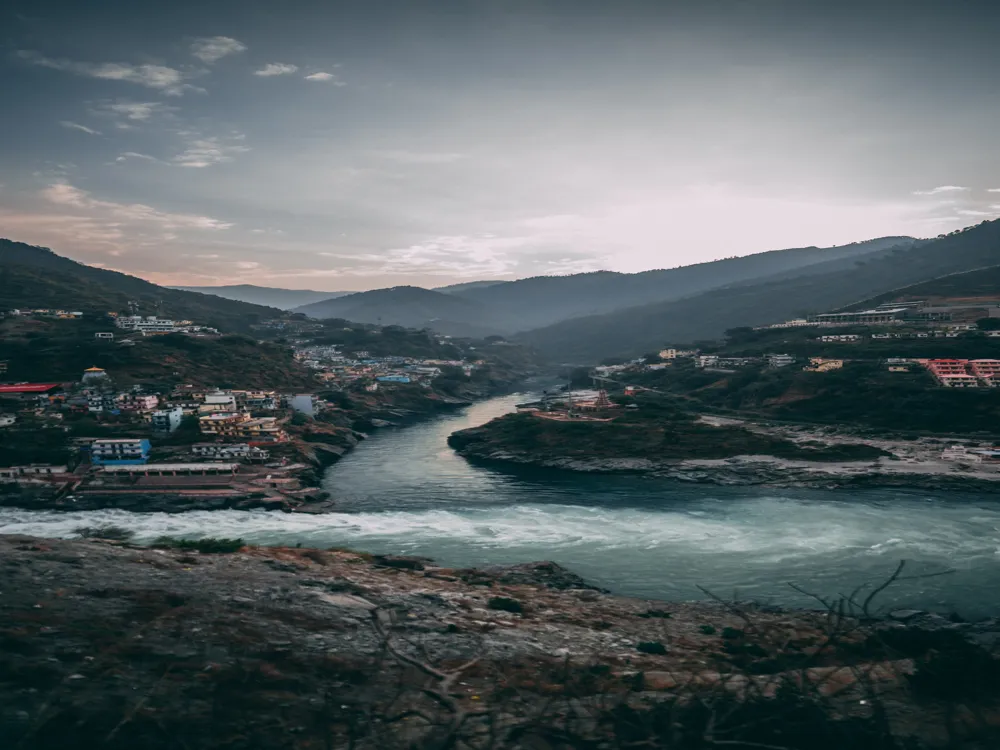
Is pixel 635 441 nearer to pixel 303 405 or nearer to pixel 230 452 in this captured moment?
pixel 230 452

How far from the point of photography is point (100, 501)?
1976 inches

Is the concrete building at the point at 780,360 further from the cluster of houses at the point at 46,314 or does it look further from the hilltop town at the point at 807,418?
the cluster of houses at the point at 46,314

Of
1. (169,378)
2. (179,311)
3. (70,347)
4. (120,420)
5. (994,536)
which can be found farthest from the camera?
(179,311)

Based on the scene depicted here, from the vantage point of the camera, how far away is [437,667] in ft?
64.0

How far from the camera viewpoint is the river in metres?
31.4

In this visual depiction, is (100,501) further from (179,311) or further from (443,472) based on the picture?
(179,311)

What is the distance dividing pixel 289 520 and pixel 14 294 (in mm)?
141251

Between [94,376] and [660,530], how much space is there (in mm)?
84366

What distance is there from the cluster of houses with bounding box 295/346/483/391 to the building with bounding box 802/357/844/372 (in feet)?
237

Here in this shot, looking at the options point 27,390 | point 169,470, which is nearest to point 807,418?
point 169,470

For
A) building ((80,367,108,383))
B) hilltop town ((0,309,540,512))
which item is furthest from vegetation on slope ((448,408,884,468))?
building ((80,367,108,383))

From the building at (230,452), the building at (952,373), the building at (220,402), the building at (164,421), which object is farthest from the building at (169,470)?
the building at (952,373)

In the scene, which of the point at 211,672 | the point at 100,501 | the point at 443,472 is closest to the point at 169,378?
the point at 100,501

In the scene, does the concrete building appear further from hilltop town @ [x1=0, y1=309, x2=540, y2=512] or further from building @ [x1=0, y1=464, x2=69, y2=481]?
building @ [x1=0, y1=464, x2=69, y2=481]
